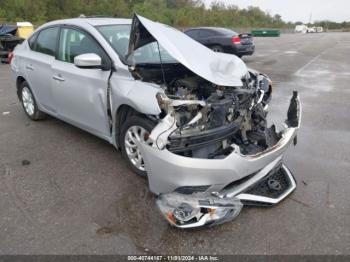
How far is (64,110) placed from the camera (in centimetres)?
485

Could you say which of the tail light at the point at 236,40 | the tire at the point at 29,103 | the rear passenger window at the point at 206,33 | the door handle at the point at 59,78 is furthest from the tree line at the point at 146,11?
the door handle at the point at 59,78

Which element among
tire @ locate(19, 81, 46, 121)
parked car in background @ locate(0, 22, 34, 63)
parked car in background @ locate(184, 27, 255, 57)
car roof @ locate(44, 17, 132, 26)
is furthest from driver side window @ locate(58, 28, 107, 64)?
parked car in background @ locate(184, 27, 255, 57)

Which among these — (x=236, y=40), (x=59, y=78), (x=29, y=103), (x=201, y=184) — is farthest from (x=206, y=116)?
(x=236, y=40)

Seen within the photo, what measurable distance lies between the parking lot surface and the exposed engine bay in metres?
0.67

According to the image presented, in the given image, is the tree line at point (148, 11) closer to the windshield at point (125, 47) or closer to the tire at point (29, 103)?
the tire at point (29, 103)

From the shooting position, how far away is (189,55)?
11.6ft

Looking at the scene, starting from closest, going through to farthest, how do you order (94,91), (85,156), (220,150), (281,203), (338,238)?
1. (338,238)
2. (220,150)
3. (281,203)
4. (94,91)
5. (85,156)

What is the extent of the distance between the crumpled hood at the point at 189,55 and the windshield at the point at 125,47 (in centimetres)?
38

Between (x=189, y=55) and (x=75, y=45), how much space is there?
1837mm

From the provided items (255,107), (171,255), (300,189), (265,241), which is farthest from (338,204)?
(171,255)

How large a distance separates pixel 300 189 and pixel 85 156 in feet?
8.69

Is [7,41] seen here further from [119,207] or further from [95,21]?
[119,207]

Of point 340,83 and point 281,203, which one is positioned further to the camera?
point 340,83

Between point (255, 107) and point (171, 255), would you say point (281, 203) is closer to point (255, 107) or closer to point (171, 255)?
point (255, 107)
